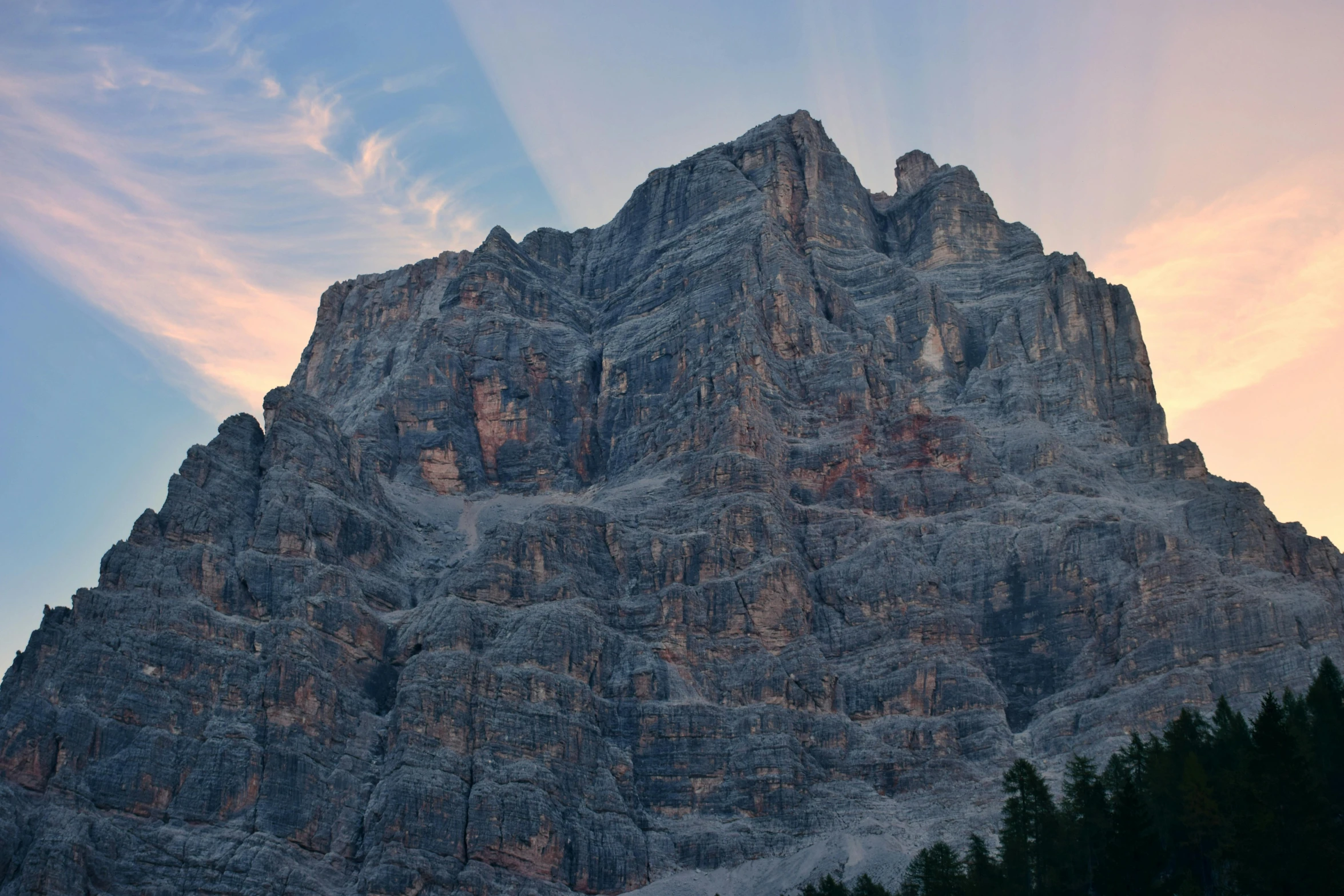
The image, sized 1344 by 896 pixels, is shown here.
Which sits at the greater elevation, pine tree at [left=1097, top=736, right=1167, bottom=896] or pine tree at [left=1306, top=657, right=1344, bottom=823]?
pine tree at [left=1306, top=657, right=1344, bottom=823]

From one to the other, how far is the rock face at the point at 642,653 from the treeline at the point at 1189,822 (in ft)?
111

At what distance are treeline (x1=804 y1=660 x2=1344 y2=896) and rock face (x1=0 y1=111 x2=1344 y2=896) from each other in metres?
33.8

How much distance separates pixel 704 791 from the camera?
149375 millimetres

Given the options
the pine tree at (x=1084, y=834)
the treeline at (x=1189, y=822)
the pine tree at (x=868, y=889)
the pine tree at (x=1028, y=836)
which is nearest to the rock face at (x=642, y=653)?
the pine tree at (x=868, y=889)

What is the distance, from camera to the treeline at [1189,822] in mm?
74625

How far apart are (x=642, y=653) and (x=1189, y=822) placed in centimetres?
7892

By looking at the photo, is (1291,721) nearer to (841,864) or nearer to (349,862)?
(841,864)

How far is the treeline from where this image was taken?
7462cm

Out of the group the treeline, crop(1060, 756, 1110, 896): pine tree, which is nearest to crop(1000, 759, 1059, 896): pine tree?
the treeline

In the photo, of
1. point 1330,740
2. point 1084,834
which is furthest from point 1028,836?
point 1330,740

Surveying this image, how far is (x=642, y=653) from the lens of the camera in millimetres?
160000

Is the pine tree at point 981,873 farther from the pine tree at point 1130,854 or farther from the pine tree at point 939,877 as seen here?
the pine tree at point 1130,854

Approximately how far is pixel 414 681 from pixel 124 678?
2612 cm

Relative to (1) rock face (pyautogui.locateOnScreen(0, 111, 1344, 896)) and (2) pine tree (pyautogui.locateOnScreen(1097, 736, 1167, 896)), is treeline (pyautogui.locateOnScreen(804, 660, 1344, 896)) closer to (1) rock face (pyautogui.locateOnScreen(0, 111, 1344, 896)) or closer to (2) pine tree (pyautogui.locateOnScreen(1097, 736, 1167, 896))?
(2) pine tree (pyautogui.locateOnScreen(1097, 736, 1167, 896))
